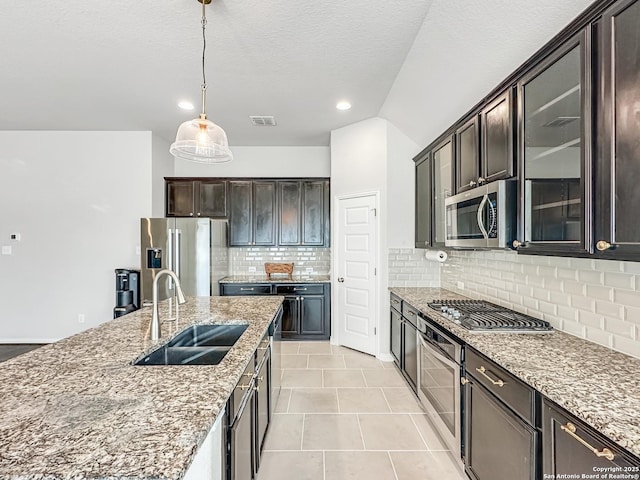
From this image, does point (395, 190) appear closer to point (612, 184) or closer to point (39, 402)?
point (612, 184)

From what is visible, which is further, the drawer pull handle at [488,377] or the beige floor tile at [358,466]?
the beige floor tile at [358,466]

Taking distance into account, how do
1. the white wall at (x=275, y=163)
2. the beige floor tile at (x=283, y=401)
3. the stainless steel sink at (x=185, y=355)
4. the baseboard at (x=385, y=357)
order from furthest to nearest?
the white wall at (x=275, y=163), the baseboard at (x=385, y=357), the beige floor tile at (x=283, y=401), the stainless steel sink at (x=185, y=355)

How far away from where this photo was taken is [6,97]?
11.7ft

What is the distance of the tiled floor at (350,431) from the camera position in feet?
6.89

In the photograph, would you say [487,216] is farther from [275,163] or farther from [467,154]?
[275,163]

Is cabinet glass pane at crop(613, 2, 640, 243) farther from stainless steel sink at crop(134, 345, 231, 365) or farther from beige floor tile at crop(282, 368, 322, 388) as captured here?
beige floor tile at crop(282, 368, 322, 388)

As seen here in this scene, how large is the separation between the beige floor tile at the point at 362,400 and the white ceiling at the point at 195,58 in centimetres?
297

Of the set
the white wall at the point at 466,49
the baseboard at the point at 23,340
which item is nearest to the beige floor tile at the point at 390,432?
the white wall at the point at 466,49

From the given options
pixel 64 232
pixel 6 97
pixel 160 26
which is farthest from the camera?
pixel 64 232

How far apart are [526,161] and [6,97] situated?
4.95 metres

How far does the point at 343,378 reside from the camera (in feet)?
11.4

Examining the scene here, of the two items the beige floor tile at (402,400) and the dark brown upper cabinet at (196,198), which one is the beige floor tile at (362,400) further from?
the dark brown upper cabinet at (196,198)

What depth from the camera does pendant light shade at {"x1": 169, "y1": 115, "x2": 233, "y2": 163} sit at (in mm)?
2154

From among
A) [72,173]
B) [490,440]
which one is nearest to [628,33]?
[490,440]
